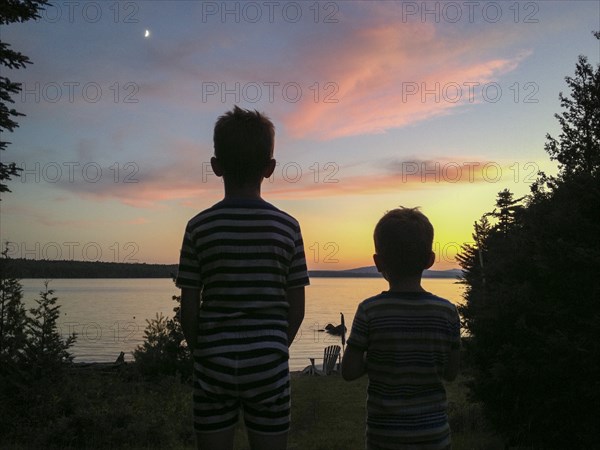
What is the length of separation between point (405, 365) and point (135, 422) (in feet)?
27.3

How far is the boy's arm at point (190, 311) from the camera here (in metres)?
2.77

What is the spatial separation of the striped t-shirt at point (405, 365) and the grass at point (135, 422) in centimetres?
648

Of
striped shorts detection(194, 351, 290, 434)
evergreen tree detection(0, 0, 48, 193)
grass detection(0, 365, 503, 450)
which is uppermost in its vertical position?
evergreen tree detection(0, 0, 48, 193)

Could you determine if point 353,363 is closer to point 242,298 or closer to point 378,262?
point 378,262

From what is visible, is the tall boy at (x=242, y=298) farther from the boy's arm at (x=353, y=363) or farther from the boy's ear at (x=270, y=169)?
the boy's arm at (x=353, y=363)

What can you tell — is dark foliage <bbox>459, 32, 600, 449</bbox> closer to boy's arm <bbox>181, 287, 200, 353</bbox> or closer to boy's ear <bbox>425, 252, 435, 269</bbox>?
boy's ear <bbox>425, 252, 435, 269</bbox>

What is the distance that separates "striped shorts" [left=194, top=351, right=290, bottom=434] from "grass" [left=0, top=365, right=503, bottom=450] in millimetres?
6841

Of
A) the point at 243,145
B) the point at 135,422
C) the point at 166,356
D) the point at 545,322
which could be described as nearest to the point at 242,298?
the point at 243,145

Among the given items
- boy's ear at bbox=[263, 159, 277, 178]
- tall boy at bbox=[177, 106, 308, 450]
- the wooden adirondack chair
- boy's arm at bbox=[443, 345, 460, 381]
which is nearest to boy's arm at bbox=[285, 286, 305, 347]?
tall boy at bbox=[177, 106, 308, 450]

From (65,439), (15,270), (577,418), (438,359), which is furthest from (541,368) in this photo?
(15,270)

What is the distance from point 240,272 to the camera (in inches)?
108

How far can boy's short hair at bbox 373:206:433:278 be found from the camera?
292 cm

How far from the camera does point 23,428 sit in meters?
9.81

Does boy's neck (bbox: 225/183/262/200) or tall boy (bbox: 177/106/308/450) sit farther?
boy's neck (bbox: 225/183/262/200)
